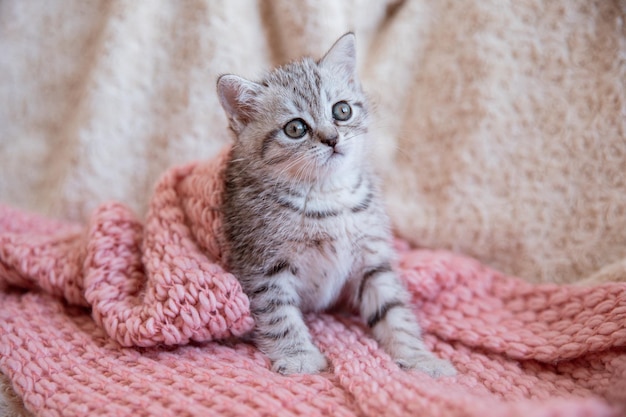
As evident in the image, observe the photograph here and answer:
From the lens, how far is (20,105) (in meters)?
1.76

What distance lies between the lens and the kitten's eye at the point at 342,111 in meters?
1.25

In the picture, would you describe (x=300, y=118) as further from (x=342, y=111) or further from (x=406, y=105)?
(x=406, y=105)

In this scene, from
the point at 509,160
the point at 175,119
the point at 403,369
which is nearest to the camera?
the point at 403,369

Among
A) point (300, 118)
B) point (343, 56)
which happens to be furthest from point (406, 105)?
point (300, 118)

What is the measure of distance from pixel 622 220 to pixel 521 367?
46cm

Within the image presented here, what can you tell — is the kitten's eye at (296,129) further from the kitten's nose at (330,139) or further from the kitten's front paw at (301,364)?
the kitten's front paw at (301,364)

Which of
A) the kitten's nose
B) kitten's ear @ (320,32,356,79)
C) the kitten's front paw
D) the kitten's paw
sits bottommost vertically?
the kitten's front paw

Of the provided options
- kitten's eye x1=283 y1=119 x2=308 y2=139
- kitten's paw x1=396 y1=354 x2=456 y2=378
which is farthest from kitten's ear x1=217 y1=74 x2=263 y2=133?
kitten's paw x1=396 y1=354 x2=456 y2=378

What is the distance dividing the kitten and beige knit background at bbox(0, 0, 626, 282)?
1.02 feet

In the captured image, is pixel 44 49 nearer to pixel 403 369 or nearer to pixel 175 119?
pixel 175 119

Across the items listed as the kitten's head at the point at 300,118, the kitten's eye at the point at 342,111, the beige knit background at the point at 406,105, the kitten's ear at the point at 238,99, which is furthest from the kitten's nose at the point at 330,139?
the beige knit background at the point at 406,105

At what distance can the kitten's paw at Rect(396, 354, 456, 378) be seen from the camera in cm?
108

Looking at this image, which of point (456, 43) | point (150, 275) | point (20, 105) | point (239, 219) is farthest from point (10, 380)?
point (456, 43)

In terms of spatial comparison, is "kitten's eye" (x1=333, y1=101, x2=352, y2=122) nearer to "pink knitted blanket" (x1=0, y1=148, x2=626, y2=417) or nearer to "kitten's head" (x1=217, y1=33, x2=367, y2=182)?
"kitten's head" (x1=217, y1=33, x2=367, y2=182)
